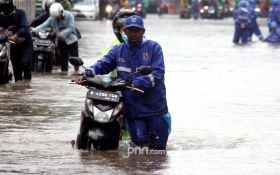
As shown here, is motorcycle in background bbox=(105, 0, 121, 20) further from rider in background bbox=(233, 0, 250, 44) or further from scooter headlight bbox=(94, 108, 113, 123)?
scooter headlight bbox=(94, 108, 113, 123)

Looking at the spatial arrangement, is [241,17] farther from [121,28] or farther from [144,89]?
[144,89]

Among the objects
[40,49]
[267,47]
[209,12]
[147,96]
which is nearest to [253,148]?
[147,96]

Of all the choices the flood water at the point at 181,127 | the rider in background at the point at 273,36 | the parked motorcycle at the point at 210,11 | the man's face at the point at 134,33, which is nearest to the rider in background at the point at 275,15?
the rider in background at the point at 273,36

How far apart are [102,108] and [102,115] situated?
7cm

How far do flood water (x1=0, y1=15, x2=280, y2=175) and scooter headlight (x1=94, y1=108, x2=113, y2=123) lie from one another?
0.36 meters

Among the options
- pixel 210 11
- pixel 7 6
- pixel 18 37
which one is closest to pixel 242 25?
pixel 18 37

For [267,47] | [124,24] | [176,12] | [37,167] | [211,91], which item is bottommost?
[176,12]

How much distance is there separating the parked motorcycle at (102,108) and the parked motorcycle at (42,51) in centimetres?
1186

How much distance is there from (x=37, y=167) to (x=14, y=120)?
4390mm

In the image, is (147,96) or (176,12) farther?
(176,12)

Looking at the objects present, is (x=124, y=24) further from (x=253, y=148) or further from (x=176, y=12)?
(x=176, y=12)

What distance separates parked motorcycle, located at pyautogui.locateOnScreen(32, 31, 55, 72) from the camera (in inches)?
934

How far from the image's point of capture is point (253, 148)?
12.6m

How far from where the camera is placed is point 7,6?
67.6ft
